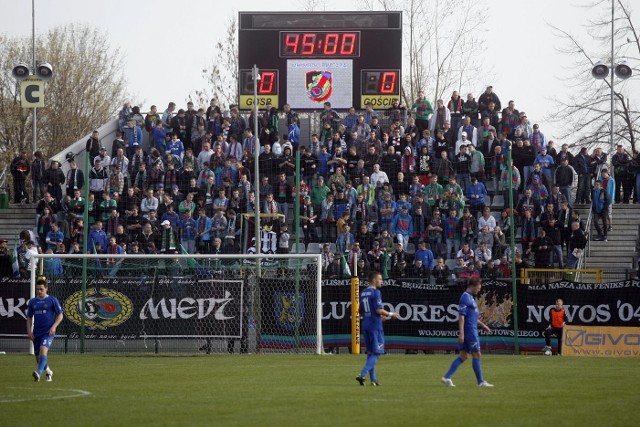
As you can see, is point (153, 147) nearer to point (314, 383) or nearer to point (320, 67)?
point (320, 67)

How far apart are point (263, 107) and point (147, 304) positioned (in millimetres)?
11272

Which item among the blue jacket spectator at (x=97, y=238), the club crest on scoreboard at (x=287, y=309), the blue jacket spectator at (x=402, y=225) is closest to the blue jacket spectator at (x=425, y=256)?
the blue jacket spectator at (x=402, y=225)

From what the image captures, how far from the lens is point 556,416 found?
45.3ft

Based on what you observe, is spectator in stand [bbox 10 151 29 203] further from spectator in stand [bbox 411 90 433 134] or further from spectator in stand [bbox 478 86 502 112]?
spectator in stand [bbox 478 86 502 112]

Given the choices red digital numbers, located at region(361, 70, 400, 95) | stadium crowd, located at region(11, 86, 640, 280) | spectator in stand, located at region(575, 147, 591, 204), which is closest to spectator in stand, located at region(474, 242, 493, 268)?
stadium crowd, located at region(11, 86, 640, 280)

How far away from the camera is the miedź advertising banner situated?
28.1m

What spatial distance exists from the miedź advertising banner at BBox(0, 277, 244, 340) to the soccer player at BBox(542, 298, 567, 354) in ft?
25.4

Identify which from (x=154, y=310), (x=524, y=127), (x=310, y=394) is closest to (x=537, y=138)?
(x=524, y=127)

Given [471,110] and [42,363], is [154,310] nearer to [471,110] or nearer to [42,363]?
[42,363]

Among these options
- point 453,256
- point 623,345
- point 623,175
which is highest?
point 623,175

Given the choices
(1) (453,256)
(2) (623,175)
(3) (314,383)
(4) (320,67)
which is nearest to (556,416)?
(3) (314,383)

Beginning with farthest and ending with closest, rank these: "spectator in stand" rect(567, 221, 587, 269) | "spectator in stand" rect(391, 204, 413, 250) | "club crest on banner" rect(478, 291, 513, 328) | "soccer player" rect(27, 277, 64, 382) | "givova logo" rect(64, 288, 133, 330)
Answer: "spectator in stand" rect(391, 204, 413, 250) → "spectator in stand" rect(567, 221, 587, 269) → "club crest on banner" rect(478, 291, 513, 328) → "givova logo" rect(64, 288, 133, 330) → "soccer player" rect(27, 277, 64, 382)

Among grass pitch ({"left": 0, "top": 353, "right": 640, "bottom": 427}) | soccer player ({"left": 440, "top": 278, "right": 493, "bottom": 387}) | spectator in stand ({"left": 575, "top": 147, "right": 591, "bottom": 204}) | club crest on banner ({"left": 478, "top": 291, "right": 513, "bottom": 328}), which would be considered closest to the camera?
grass pitch ({"left": 0, "top": 353, "right": 640, "bottom": 427})

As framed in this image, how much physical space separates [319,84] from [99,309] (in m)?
12.7
